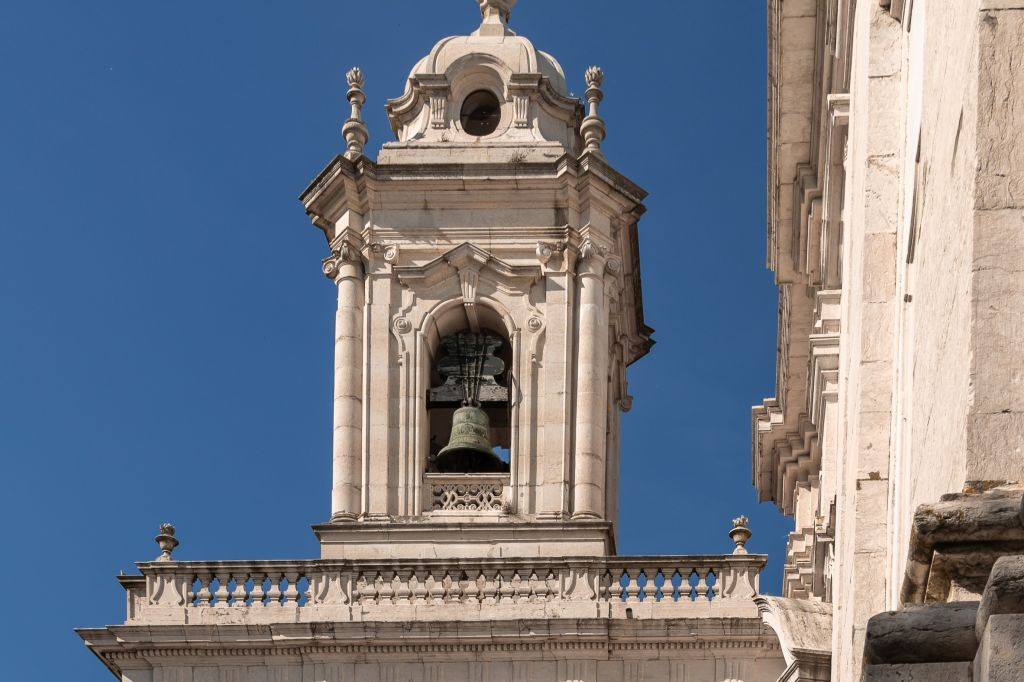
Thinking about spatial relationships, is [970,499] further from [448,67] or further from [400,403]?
[448,67]

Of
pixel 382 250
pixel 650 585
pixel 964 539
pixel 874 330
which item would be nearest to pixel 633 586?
pixel 650 585

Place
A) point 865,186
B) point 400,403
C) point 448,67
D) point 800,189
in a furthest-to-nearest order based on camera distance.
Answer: point 448,67, point 400,403, point 800,189, point 865,186

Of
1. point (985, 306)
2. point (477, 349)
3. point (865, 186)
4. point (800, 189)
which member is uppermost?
point (477, 349)

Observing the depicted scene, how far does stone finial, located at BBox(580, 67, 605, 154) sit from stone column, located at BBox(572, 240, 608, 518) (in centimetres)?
165

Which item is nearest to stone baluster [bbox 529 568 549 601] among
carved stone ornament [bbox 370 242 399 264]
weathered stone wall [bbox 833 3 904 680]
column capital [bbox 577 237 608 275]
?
column capital [bbox 577 237 608 275]

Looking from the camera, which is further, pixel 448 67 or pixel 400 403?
pixel 448 67

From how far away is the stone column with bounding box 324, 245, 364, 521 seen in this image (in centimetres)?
3262

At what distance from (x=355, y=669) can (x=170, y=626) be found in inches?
82.9

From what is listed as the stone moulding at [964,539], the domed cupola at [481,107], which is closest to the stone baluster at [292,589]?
the domed cupola at [481,107]

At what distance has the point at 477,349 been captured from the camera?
33.9 m

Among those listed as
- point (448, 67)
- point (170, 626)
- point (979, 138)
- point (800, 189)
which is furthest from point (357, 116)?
point (979, 138)

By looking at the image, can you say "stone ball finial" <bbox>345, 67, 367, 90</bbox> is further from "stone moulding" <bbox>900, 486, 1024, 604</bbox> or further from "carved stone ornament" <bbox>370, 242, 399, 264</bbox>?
"stone moulding" <bbox>900, 486, 1024, 604</bbox>

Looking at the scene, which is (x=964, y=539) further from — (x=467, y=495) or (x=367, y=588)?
(x=467, y=495)

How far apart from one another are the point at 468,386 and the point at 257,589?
3.98 meters
